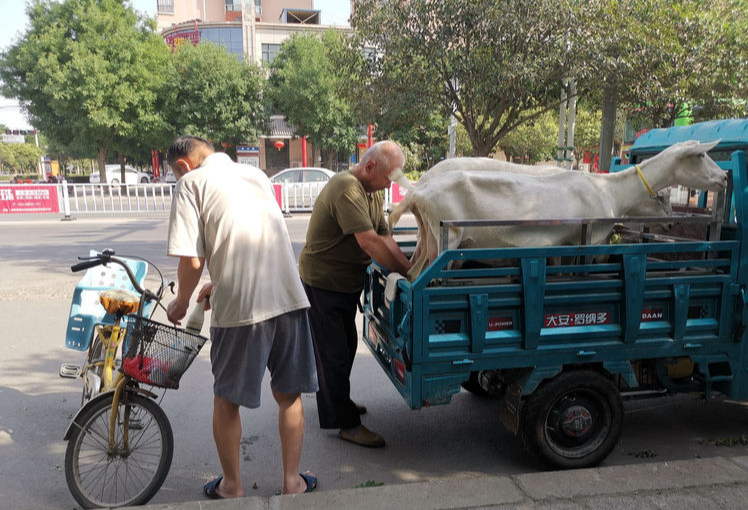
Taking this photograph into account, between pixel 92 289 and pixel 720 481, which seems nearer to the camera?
pixel 720 481

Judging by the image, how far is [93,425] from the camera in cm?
290

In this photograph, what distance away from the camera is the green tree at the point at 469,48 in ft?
25.6

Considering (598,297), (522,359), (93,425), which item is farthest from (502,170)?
(93,425)

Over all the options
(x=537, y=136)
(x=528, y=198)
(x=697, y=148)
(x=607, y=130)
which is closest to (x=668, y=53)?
(x=607, y=130)

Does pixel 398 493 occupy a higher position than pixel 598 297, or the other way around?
pixel 598 297

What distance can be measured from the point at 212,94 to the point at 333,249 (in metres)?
29.1

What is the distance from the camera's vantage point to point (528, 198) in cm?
328

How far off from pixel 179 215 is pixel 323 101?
98.0 feet

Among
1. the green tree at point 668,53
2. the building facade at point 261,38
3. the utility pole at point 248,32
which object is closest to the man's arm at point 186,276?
the green tree at point 668,53

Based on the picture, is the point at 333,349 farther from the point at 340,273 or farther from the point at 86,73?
the point at 86,73

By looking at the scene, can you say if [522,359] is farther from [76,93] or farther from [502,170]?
[76,93]

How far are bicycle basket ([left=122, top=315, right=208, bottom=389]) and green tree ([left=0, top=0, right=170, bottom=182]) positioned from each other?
91.3 feet

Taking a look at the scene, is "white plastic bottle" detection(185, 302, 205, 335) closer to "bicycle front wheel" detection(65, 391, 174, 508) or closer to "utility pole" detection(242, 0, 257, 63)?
"bicycle front wheel" detection(65, 391, 174, 508)

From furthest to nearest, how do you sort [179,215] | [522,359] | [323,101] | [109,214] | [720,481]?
[323,101]
[109,214]
[522,359]
[720,481]
[179,215]
